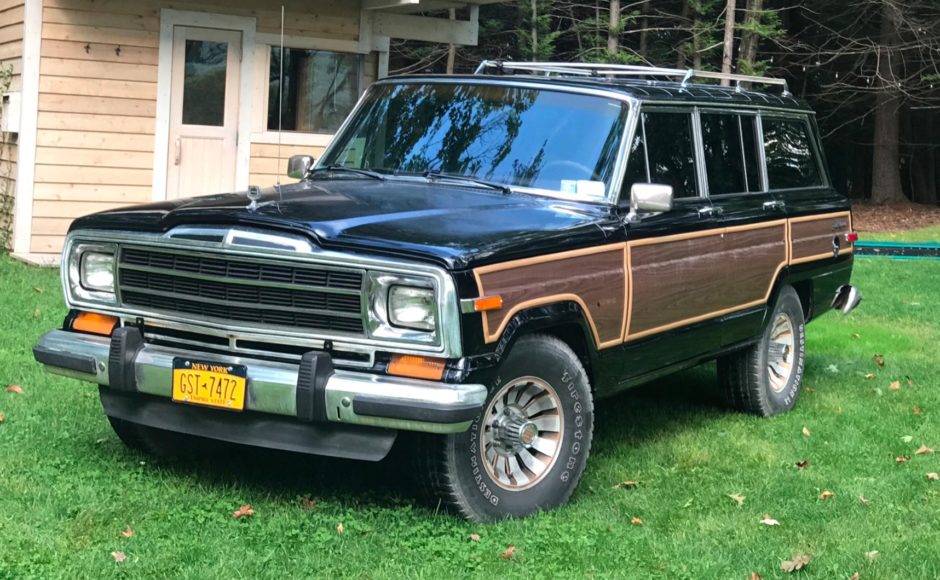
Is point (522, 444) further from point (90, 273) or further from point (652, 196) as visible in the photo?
point (90, 273)

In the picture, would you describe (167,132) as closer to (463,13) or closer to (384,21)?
(384,21)

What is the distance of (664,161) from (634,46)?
24.9 metres

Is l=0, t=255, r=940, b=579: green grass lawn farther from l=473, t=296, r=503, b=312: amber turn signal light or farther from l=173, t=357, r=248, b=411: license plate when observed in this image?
l=473, t=296, r=503, b=312: amber turn signal light

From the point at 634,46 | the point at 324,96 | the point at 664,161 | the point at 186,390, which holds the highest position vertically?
the point at 634,46

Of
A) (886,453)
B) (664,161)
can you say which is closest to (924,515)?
(886,453)

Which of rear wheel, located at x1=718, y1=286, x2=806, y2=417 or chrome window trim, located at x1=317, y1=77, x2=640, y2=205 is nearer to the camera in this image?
chrome window trim, located at x1=317, y1=77, x2=640, y2=205

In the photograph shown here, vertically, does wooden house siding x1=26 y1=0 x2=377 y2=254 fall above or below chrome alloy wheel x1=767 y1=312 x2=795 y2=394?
above

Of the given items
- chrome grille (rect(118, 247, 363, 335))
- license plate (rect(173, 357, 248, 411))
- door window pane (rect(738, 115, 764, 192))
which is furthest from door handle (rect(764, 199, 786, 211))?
license plate (rect(173, 357, 248, 411))

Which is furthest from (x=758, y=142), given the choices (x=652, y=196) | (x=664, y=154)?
(x=652, y=196)

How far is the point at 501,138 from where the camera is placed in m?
5.83

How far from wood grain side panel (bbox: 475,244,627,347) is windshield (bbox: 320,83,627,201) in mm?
416

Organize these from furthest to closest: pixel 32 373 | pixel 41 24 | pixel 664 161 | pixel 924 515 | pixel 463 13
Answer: pixel 463 13, pixel 41 24, pixel 32 373, pixel 664 161, pixel 924 515

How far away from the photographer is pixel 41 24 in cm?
1227

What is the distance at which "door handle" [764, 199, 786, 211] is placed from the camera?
7.03m
